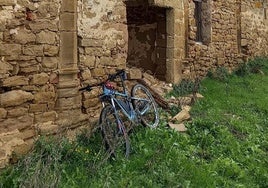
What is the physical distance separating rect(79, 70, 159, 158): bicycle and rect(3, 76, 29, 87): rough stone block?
869mm

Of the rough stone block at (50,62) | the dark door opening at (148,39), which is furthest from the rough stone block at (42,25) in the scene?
the dark door opening at (148,39)

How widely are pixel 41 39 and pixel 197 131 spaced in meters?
2.75

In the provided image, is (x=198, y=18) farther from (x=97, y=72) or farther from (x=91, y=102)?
(x=91, y=102)

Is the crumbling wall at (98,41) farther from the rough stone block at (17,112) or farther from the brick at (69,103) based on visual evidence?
the rough stone block at (17,112)

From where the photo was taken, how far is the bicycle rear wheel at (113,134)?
488 cm

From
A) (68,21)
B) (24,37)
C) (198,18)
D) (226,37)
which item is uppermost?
(198,18)

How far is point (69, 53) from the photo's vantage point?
5422 mm

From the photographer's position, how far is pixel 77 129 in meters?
5.55

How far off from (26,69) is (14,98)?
40cm

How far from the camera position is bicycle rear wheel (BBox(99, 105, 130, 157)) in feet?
16.0

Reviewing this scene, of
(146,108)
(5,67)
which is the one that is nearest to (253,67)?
(146,108)

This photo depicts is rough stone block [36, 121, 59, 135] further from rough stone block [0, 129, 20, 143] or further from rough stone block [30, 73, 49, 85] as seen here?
rough stone block [30, 73, 49, 85]

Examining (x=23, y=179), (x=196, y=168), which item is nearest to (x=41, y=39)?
(x=23, y=179)

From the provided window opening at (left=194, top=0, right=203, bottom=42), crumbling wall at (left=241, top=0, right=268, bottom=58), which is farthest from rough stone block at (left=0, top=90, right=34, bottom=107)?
crumbling wall at (left=241, top=0, right=268, bottom=58)
